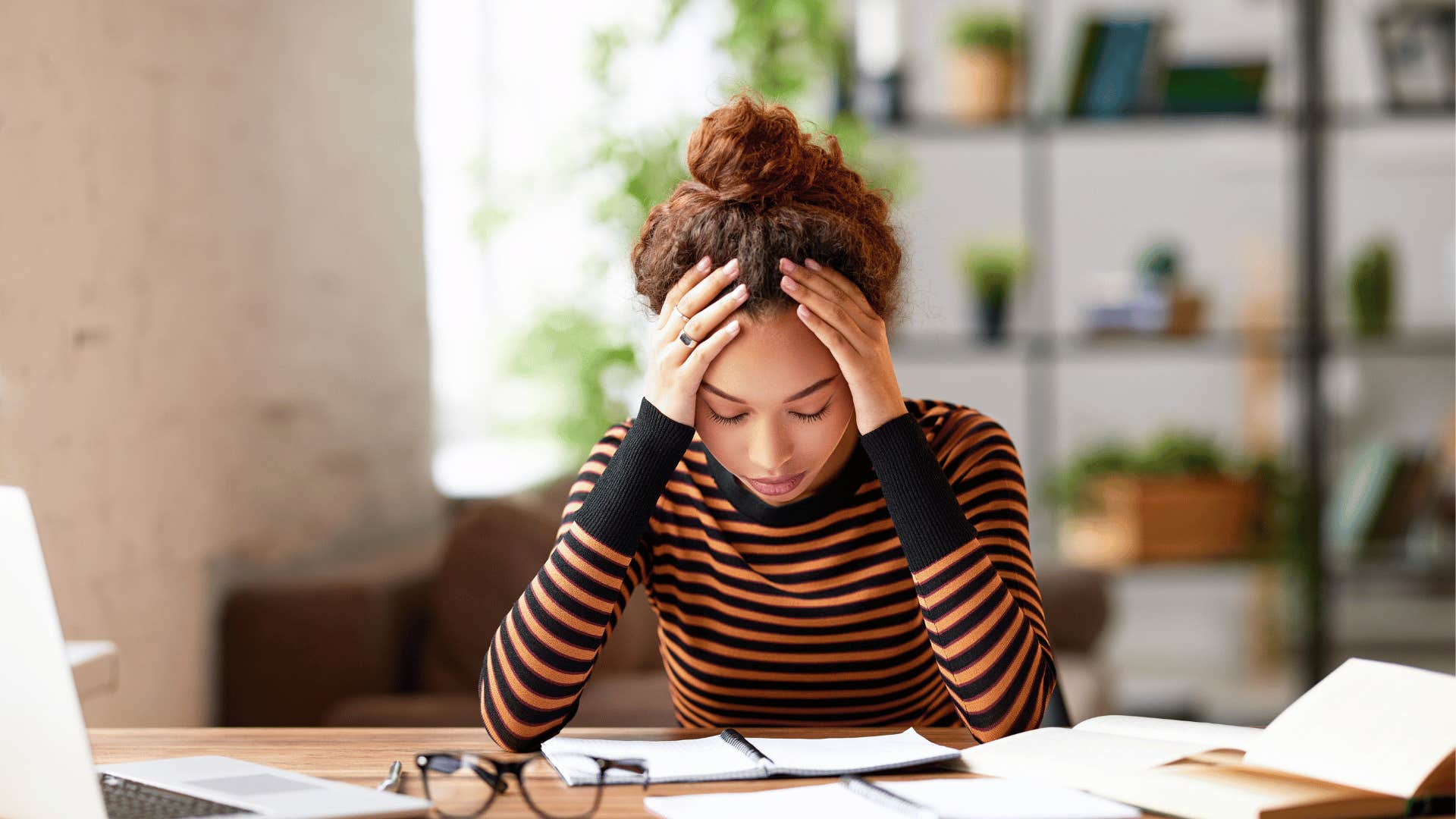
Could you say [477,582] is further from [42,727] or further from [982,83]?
[982,83]

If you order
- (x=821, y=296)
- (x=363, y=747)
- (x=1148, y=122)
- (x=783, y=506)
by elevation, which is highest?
(x=1148, y=122)

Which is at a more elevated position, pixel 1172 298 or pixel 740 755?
pixel 1172 298

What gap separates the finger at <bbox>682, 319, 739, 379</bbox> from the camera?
1107mm

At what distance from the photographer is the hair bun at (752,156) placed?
1.16 meters

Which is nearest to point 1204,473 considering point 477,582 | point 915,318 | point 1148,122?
point 1148,122

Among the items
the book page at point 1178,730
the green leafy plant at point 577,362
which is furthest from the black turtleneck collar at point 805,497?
the green leafy plant at point 577,362

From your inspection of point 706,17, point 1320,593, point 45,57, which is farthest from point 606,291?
point 1320,593

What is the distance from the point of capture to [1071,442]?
362 centimetres

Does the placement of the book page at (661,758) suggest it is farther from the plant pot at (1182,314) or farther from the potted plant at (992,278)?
the plant pot at (1182,314)

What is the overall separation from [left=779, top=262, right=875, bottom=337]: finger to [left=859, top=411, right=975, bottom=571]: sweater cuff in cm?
10

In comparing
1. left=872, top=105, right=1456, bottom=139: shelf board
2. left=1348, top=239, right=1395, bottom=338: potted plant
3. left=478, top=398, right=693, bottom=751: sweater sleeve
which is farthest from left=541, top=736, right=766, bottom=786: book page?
left=1348, top=239, right=1395, bottom=338: potted plant

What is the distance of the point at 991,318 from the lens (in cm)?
342

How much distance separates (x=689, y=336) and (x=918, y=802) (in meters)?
0.46

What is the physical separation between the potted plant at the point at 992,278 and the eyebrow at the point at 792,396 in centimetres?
232
